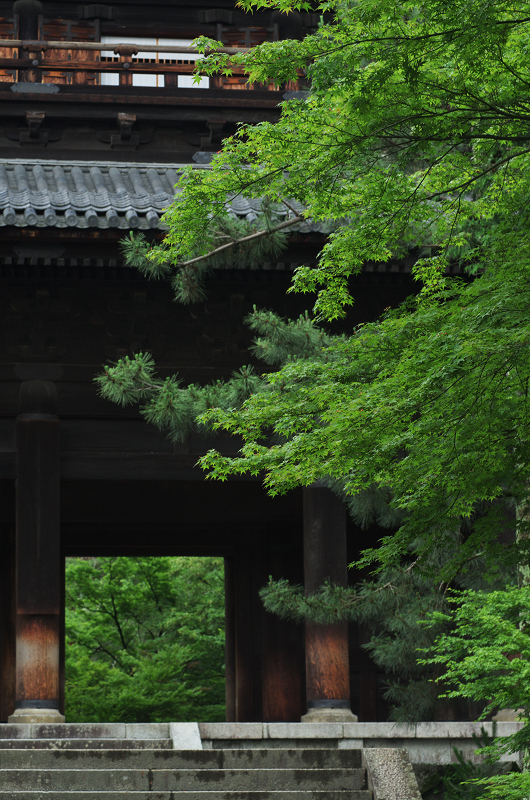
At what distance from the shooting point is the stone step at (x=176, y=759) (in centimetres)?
761

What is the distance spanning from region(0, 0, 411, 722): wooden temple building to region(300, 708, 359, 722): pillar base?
0.02 metres

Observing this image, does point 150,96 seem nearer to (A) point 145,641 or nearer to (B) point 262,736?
(B) point 262,736

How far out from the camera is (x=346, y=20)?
618 centimetres

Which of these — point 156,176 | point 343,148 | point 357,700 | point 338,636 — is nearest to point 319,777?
point 338,636

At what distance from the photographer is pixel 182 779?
24.1 feet

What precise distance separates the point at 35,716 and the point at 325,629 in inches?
121

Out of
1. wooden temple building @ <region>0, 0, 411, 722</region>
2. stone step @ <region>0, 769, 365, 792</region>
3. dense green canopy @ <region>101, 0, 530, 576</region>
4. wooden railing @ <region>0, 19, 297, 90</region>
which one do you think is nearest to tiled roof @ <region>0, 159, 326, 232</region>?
wooden temple building @ <region>0, 0, 411, 722</region>

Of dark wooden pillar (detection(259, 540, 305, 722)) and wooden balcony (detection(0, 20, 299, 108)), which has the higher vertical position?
wooden balcony (detection(0, 20, 299, 108))

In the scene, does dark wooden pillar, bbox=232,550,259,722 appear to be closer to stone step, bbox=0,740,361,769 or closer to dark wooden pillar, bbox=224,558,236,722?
dark wooden pillar, bbox=224,558,236,722

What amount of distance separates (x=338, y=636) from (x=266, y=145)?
624 centimetres

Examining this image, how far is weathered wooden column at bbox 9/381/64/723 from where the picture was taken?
35.1ft

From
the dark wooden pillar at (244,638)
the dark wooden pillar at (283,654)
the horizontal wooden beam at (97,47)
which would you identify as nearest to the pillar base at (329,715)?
the dark wooden pillar at (283,654)

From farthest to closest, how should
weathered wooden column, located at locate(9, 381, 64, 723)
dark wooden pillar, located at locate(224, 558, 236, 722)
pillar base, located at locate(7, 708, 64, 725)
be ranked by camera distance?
1. dark wooden pillar, located at locate(224, 558, 236, 722)
2. weathered wooden column, located at locate(9, 381, 64, 723)
3. pillar base, located at locate(7, 708, 64, 725)

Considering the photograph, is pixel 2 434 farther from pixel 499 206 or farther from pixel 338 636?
pixel 499 206
